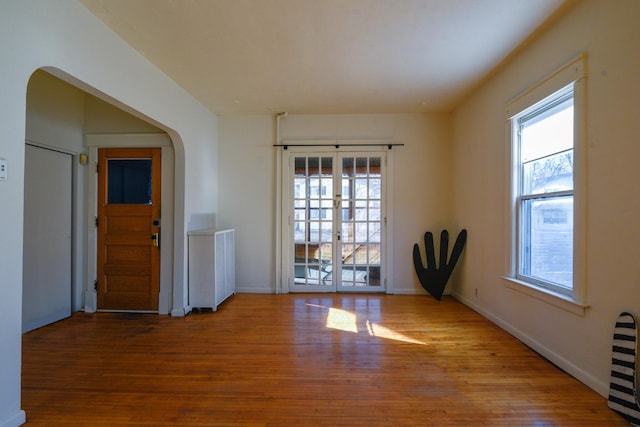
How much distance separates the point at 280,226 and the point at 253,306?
126 cm

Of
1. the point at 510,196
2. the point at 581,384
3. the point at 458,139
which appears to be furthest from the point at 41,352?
the point at 458,139

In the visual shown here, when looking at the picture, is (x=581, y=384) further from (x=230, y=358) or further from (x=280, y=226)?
(x=280, y=226)

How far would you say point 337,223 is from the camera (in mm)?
4383

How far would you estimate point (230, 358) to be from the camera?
2.40 meters

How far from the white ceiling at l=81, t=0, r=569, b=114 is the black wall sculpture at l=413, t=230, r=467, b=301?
203 cm

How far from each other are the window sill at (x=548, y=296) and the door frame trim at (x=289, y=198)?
1.68 m

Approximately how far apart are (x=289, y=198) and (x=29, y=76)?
309 centimetres

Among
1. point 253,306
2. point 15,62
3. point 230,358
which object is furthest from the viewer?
point 253,306

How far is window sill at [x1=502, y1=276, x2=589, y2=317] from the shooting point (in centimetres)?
205

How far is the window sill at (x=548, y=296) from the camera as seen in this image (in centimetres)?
205

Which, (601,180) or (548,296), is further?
(548,296)

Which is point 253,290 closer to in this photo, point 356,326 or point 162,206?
point 162,206

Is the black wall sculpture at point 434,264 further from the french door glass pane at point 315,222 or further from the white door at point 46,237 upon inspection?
the white door at point 46,237

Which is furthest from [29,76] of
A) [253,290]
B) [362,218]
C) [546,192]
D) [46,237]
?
[546,192]
